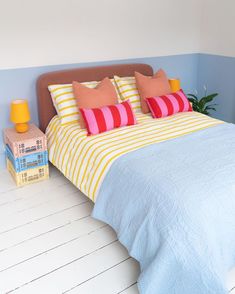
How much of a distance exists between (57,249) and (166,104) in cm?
148

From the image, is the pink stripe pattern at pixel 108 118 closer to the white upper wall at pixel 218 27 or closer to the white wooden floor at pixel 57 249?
the white wooden floor at pixel 57 249

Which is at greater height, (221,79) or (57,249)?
(221,79)

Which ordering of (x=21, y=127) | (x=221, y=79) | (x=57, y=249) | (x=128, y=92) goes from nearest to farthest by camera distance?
(x=57, y=249) < (x=21, y=127) < (x=128, y=92) < (x=221, y=79)

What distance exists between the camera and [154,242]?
149cm

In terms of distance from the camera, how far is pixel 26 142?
94.8 inches

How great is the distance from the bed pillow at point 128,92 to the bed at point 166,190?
291 mm

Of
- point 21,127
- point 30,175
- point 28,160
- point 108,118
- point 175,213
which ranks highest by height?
point 108,118

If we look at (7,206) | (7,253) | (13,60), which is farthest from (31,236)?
(13,60)

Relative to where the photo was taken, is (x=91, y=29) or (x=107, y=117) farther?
(x=91, y=29)

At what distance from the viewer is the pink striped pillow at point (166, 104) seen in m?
2.57

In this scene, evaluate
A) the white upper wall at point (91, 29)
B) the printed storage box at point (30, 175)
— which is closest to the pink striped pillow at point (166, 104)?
the white upper wall at point (91, 29)

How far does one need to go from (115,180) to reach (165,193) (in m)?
0.39

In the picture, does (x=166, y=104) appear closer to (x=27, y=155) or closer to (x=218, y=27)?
(x=27, y=155)

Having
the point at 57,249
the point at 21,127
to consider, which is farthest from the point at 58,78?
the point at 57,249
